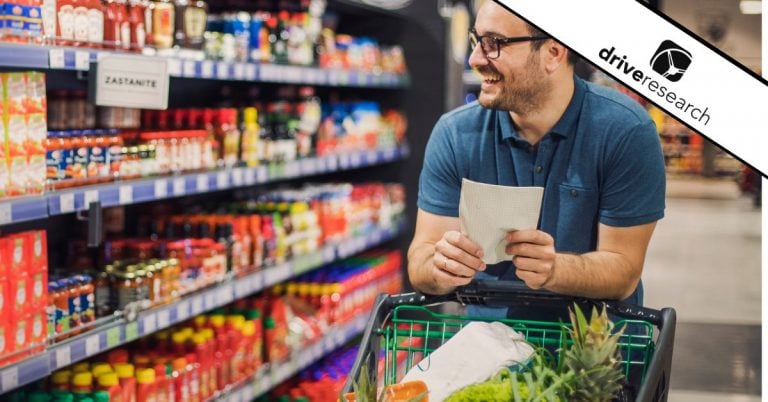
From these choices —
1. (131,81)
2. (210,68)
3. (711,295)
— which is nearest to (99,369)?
(131,81)

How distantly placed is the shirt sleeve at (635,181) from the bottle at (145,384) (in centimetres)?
180

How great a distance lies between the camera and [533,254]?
215 cm

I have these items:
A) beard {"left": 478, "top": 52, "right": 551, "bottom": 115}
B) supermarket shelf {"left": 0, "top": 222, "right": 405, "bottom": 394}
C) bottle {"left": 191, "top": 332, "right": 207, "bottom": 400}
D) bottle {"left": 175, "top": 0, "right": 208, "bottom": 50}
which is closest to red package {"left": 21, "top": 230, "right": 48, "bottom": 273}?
supermarket shelf {"left": 0, "top": 222, "right": 405, "bottom": 394}

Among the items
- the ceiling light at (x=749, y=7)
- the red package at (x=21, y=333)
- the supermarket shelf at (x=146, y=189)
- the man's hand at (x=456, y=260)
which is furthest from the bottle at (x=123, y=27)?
the ceiling light at (x=749, y=7)

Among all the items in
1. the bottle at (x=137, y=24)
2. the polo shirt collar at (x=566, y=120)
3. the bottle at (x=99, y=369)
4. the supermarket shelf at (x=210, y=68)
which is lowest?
the bottle at (x=99, y=369)

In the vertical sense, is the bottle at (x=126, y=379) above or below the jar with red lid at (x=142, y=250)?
below

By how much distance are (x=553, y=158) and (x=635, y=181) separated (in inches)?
7.9

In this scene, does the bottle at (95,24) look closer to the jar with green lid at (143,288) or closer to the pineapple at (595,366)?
the jar with green lid at (143,288)

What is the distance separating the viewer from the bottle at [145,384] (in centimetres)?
362

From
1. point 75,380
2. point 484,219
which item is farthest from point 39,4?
point 484,219

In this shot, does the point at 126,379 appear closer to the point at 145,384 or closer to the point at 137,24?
the point at 145,384

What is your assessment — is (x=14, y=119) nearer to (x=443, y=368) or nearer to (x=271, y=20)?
(x=443, y=368)

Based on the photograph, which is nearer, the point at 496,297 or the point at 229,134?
the point at 496,297

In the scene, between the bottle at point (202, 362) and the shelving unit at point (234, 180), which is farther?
the bottle at point (202, 362)
